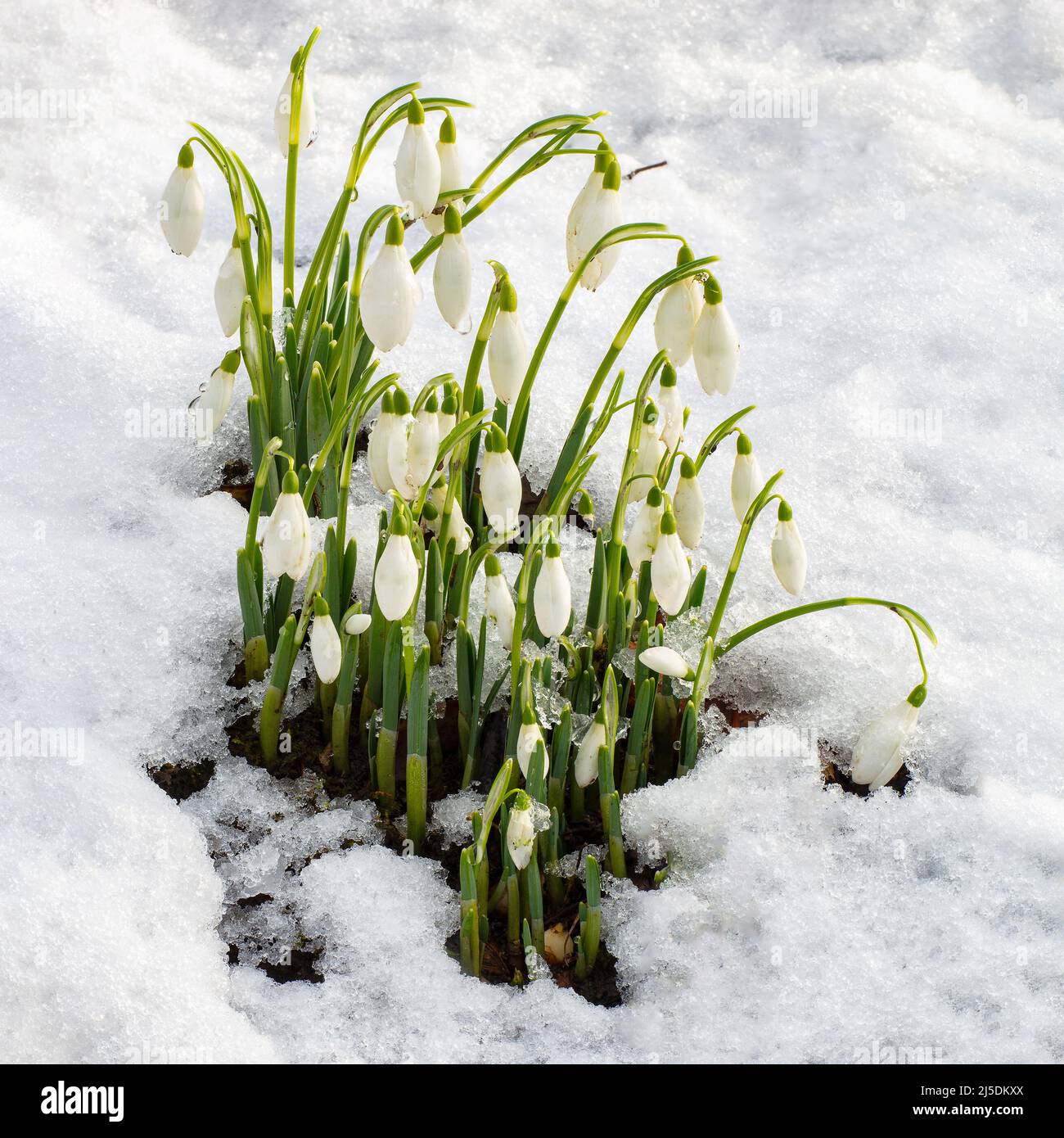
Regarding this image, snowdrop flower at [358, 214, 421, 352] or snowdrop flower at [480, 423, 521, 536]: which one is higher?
snowdrop flower at [358, 214, 421, 352]

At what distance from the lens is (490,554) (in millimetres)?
1588

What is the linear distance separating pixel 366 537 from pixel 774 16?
8.41 ft

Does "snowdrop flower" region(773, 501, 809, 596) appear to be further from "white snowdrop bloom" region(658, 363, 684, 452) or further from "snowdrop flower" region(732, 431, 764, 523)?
"white snowdrop bloom" region(658, 363, 684, 452)

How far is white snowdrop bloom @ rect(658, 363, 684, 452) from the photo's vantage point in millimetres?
1646

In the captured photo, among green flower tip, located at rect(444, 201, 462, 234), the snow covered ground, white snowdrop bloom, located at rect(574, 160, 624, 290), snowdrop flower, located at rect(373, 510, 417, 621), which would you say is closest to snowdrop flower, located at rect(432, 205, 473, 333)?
green flower tip, located at rect(444, 201, 462, 234)

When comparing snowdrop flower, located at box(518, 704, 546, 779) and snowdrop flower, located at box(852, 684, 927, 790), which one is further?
snowdrop flower, located at box(852, 684, 927, 790)

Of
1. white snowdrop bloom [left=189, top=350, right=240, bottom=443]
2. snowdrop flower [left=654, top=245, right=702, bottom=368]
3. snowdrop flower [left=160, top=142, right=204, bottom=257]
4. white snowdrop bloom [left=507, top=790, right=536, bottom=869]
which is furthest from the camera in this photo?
white snowdrop bloom [left=189, top=350, right=240, bottom=443]

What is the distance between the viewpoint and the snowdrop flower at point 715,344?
5.12 ft

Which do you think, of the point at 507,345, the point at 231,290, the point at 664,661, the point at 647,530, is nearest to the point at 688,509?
the point at 647,530

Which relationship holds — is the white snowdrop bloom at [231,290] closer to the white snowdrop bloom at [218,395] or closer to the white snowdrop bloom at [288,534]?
the white snowdrop bloom at [218,395]

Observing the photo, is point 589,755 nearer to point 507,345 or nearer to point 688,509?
point 688,509

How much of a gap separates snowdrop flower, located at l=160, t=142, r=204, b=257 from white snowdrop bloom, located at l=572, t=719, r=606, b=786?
33.0 inches

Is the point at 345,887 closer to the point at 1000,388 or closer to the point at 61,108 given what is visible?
the point at 1000,388

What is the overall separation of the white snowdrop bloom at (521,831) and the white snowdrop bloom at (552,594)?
0.20m
